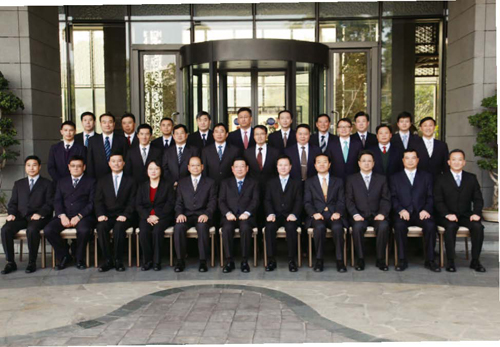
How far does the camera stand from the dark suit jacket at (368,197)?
20.4 ft

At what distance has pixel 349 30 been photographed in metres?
10.7

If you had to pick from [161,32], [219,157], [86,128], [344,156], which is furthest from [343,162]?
[161,32]

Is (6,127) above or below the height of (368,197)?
above

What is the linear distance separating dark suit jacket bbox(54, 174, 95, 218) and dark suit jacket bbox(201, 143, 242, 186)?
1445mm

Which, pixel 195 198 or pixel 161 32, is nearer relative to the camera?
pixel 195 198

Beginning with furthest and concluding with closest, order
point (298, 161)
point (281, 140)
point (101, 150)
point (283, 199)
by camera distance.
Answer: point (281, 140), point (101, 150), point (298, 161), point (283, 199)

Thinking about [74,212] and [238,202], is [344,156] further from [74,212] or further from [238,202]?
[74,212]

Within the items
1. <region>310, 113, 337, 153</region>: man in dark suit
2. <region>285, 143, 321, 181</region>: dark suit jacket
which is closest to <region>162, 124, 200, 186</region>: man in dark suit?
<region>285, 143, 321, 181</region>: dark suit jacket

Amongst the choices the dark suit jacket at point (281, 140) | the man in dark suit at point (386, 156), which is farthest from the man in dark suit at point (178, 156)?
the man in dark suit at point (386, 156)

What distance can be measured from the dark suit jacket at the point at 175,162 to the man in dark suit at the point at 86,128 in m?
1.05

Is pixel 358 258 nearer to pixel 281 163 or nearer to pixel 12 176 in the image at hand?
pixel 281 163

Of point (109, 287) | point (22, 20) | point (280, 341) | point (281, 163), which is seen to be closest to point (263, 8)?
point (22, 20)

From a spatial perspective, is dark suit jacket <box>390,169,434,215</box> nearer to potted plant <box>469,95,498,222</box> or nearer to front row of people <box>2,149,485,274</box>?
front row of people <box>2,149,485,274</box>

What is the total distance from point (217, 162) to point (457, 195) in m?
2.96
